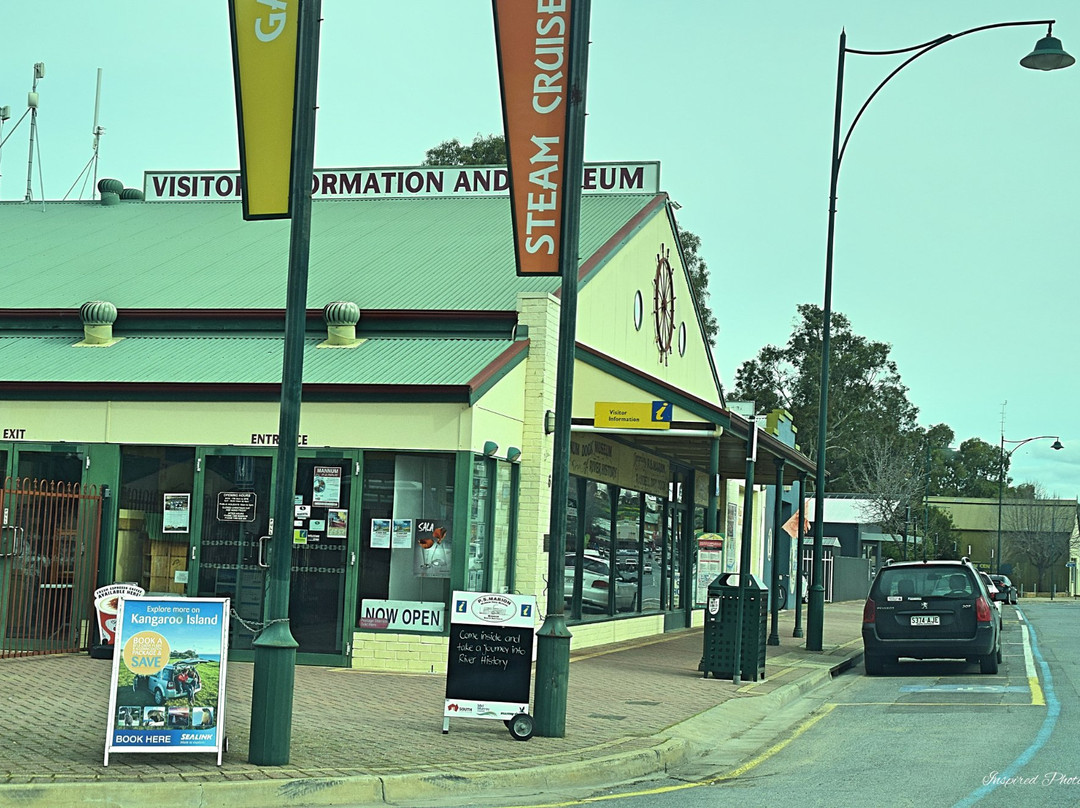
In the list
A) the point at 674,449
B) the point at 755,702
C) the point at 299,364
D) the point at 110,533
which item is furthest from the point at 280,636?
the point at 674,449

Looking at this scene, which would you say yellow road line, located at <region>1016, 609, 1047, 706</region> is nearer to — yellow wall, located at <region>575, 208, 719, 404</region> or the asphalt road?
the asphalt road

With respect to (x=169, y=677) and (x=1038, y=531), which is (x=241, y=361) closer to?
(x=169, y=677)

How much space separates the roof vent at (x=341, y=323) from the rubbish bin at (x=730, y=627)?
5865mm

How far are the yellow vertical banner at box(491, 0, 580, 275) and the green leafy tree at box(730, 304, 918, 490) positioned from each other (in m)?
→ 59.7

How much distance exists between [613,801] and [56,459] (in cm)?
1070

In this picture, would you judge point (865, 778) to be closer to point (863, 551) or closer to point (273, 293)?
point (273, 293)

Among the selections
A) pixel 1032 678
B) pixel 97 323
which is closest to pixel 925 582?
pixel 1032 678

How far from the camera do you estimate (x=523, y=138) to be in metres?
12.6

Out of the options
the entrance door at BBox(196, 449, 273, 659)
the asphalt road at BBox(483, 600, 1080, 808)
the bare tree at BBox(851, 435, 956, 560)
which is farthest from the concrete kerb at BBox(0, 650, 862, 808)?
the bare tree at BBox(851, 435, 956, 560)

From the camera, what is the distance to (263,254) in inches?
851

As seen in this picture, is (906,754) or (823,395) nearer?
(906,754)

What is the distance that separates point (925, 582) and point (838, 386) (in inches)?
2159

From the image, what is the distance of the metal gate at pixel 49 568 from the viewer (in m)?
16.4

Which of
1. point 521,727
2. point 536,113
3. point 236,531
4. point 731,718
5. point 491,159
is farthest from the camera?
point 491,159
